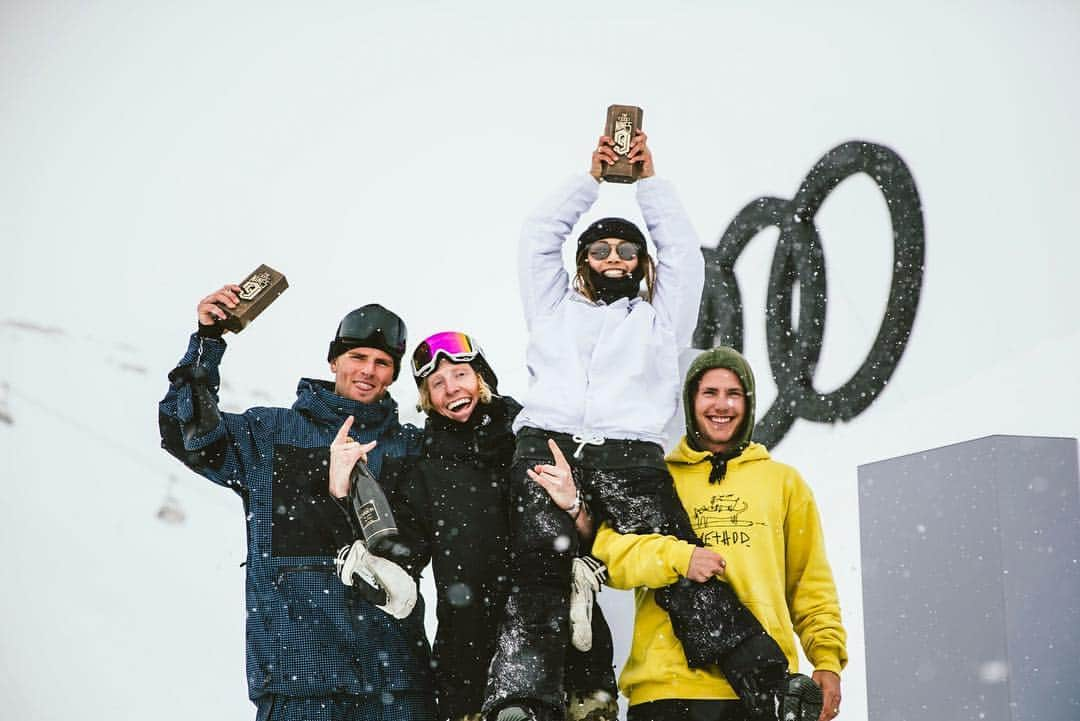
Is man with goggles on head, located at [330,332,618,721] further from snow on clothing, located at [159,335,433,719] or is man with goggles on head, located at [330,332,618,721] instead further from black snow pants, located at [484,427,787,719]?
snow on clothing, located at [159,335,433,719]

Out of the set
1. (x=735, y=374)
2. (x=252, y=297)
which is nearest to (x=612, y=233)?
(x=735, y=374)

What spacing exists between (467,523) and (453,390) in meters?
0.40

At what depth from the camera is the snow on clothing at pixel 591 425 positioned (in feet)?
8.48

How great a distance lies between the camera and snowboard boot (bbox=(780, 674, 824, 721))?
96.2 inches

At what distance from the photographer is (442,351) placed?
3.11 m

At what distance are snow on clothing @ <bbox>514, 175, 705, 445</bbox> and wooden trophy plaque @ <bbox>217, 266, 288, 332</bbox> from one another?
0.78 m

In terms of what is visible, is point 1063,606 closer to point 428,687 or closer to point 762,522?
point 762,522

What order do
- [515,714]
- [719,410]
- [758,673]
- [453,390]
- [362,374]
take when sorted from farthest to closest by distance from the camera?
[362,374] < [453,390] < [719,410] < [758,673] < [515,714]

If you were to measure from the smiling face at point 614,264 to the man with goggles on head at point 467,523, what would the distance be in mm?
452

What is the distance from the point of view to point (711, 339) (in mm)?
5996

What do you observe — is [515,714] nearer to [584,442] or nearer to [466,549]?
[466,549]

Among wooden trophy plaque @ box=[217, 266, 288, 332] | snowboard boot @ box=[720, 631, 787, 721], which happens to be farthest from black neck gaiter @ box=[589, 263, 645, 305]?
snowboard boot @ box=[720, 631, 787, 721]

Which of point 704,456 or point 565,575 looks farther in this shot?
point 704,456

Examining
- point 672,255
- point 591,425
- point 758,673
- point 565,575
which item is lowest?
point 758,673
